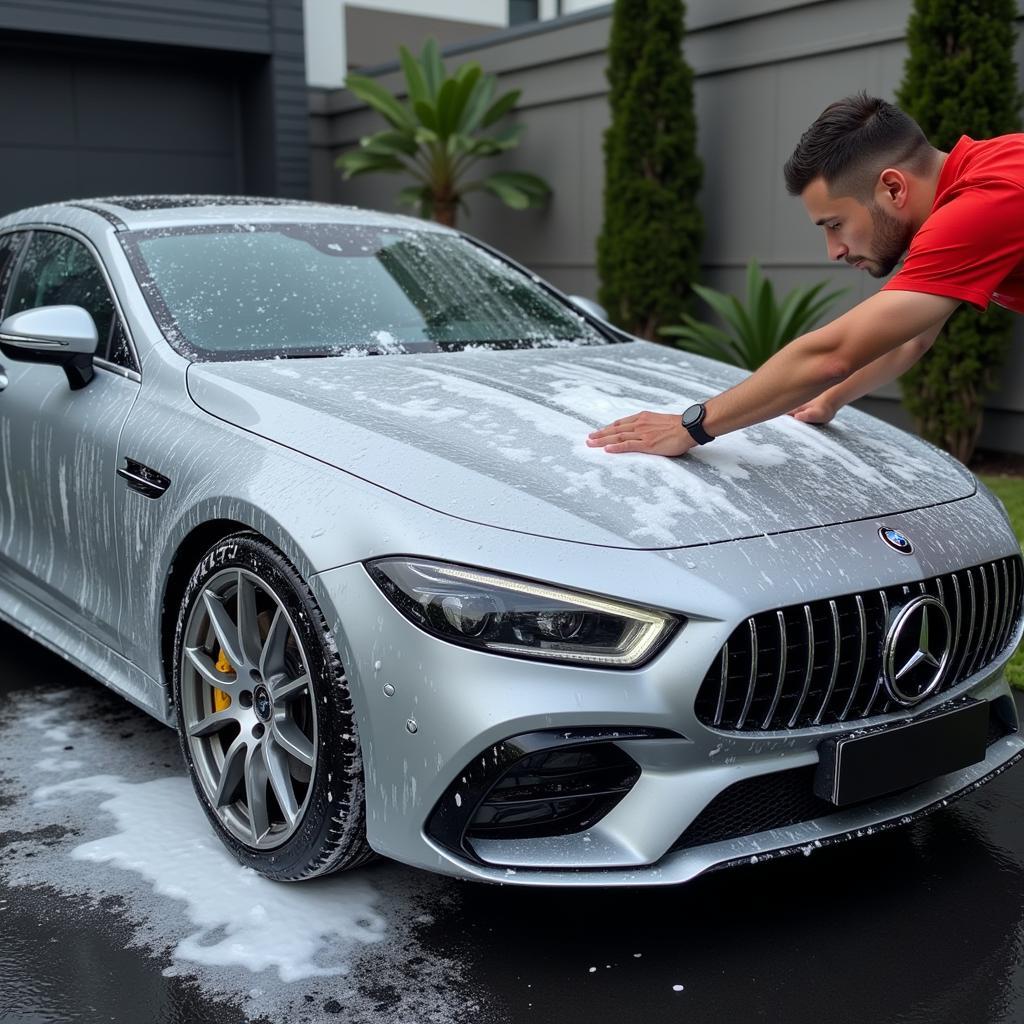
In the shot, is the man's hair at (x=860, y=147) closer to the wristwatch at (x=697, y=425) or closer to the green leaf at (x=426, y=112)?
the wristwatch at (x=697, y=425)

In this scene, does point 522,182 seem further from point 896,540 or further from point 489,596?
point 489,596

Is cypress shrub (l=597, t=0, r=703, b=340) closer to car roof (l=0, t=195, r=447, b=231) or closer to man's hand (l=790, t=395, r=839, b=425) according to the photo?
car roof (l=0, t=195, r=447, b=231)

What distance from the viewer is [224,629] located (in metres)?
2.55

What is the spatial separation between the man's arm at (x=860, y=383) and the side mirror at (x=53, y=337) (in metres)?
1.84

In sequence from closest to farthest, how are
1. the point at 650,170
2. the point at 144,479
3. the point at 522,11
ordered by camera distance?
the point at 144,479, the point at 650,170, the point at 522,11

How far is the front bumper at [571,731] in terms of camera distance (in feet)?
6.75

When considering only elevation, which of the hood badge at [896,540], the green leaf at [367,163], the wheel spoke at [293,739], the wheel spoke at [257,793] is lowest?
the wheel spoke at [257,793]

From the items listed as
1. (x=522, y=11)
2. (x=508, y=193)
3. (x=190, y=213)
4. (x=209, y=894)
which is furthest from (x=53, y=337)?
(x=522, y=11)

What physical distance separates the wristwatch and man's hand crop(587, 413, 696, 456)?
0.01 metres

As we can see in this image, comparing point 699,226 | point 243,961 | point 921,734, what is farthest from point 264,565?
point 699,226

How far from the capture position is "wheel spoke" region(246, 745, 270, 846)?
2521 mm

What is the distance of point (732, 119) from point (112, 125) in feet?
20.5

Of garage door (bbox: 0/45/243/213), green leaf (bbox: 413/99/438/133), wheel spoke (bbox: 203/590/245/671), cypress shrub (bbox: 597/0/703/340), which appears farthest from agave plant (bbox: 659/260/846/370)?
garage door (bbox: 0/45/243/213)

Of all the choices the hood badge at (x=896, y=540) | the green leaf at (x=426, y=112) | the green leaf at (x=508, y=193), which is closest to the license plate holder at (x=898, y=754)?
the hood badge at (x=896, y=540)
